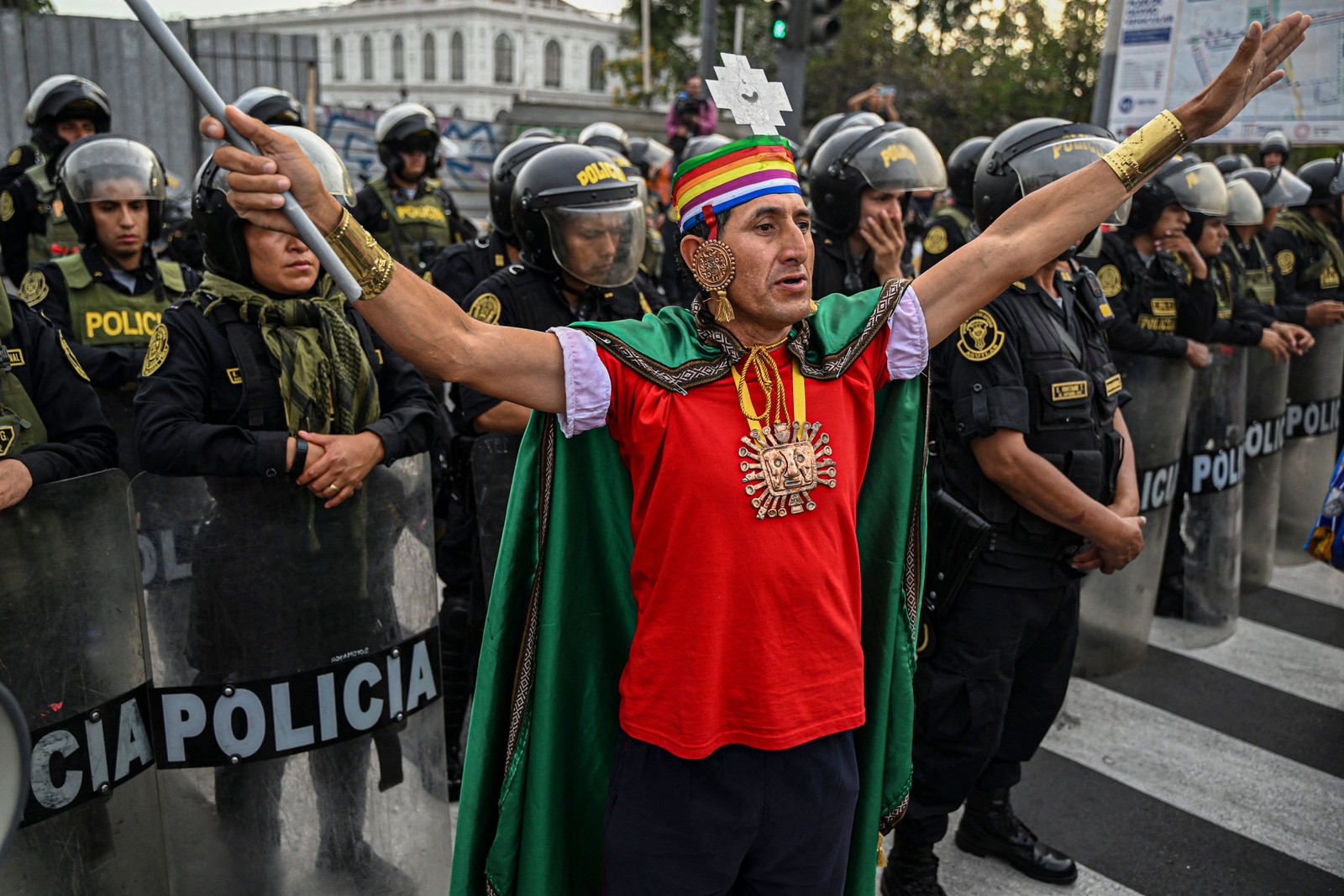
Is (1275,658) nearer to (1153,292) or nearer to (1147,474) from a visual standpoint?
(1147,474)

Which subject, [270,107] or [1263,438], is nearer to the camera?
[1263,438]

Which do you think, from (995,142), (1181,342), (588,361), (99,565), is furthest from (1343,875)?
(99,565)

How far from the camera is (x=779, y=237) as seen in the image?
225 cm

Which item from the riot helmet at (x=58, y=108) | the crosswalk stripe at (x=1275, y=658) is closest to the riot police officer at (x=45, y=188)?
the riot helmet at (x=58, y=108)

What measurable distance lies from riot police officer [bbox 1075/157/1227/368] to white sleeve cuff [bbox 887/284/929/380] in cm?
317

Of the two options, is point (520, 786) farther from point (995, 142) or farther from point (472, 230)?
point (472, 230)

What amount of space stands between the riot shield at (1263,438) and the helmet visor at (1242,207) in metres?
1.17

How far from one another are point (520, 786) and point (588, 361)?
0.94 meters

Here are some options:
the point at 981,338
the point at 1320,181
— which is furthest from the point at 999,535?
the point at 1320,181

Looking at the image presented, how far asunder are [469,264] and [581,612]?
10.7 ft

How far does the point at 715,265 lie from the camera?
2258 mm

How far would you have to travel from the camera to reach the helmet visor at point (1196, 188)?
222 inches

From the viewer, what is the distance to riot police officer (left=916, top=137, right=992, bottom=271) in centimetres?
627

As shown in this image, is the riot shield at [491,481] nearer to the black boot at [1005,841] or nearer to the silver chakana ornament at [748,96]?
the silver chakana ornament at [748,96]
